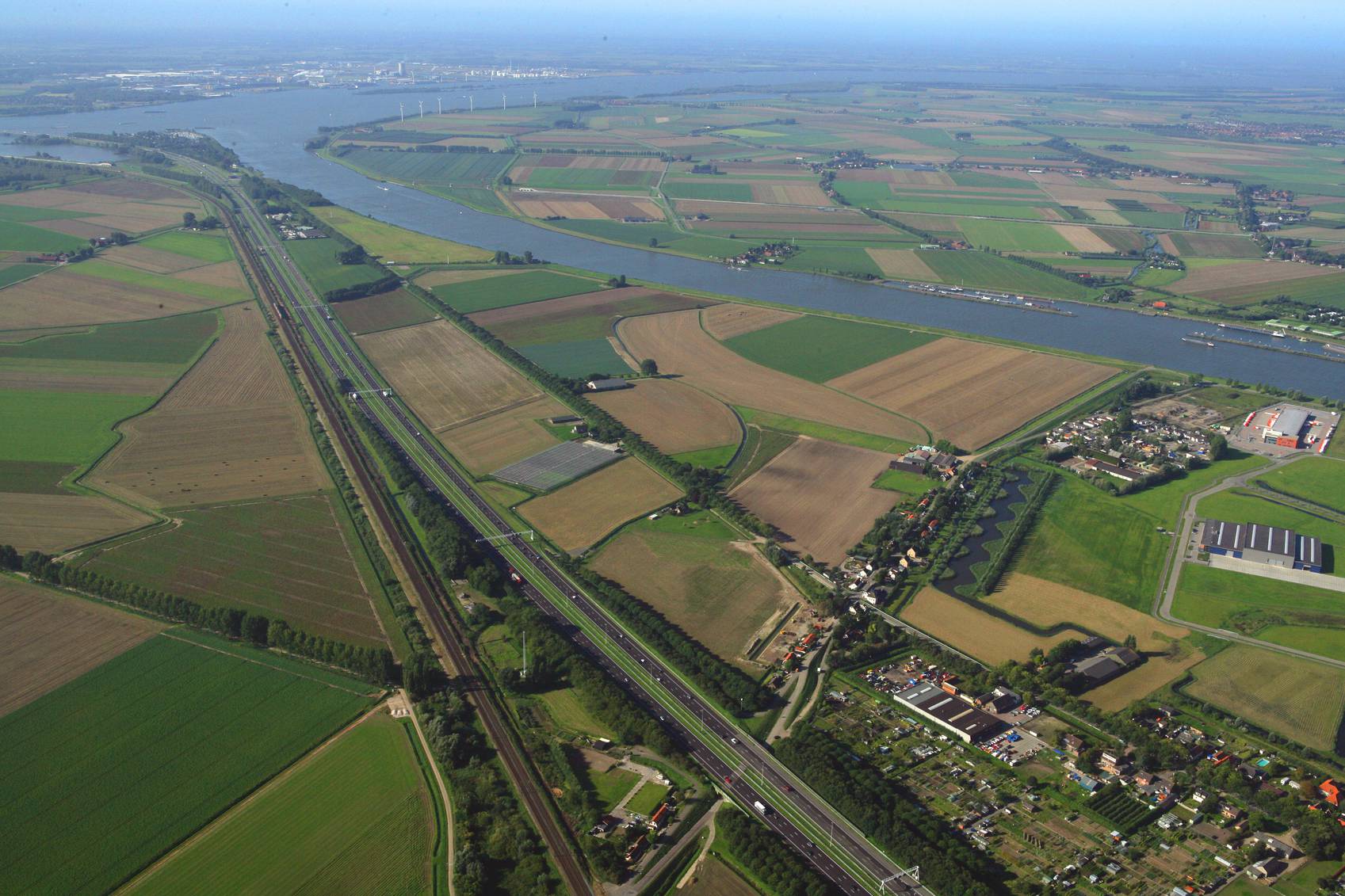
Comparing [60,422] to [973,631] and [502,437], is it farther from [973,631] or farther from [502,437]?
[973,631]

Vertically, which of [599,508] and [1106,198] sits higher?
[1106,198]

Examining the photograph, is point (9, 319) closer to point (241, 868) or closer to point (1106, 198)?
point (241, 868)

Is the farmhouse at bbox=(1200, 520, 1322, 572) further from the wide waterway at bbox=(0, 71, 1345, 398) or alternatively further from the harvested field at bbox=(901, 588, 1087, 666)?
the wide waterway at bbox=(0, 71, 1345, 398)

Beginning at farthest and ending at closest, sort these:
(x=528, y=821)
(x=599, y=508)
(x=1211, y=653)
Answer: (x=599, y=508) → (x=1211, y=653) → (x=528, y=821)

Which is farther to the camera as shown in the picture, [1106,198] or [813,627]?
[1106,198]

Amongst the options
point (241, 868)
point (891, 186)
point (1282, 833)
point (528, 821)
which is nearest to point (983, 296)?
point (891, 186)

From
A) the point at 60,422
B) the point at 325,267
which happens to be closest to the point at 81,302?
the point at 325,267

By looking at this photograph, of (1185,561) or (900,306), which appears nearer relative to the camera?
(1185,561)
